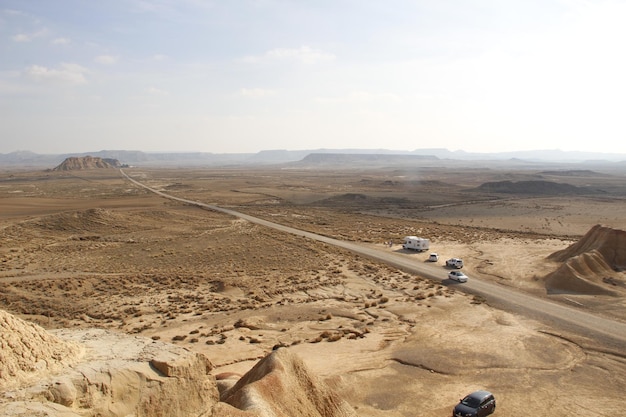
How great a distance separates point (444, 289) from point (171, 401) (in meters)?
28.5

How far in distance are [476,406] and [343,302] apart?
1706cm

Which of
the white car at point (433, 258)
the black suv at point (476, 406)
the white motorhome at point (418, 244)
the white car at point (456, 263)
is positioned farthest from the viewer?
the white motorhome at point (418, 244)

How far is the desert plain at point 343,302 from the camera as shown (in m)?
21.0

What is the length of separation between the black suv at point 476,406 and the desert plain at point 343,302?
894mm

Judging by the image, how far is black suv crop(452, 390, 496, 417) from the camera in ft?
56.0

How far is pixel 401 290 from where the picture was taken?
1444 inches

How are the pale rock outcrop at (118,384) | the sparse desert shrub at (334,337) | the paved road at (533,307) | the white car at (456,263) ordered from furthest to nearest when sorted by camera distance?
the white car at (456,263) → the paved road at (533,307) → the sparse desert shrub at (334,337) → the pale rock outcrop at (118,384)

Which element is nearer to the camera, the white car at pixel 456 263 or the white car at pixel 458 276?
the white car at pixel 458 276

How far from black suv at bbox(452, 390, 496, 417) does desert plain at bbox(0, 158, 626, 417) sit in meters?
0.89

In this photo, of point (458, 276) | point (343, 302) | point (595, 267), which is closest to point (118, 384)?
point (343, 302)

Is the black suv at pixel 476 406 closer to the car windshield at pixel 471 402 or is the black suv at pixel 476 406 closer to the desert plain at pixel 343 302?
the car windshield at pixel 471 402

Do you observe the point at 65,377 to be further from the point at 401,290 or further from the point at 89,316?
the point at 401,290

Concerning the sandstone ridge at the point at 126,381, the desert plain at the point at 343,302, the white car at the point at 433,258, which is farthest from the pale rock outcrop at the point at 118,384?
the white car at the point at 433,258

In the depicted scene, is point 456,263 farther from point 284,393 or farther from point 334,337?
point 284,393
